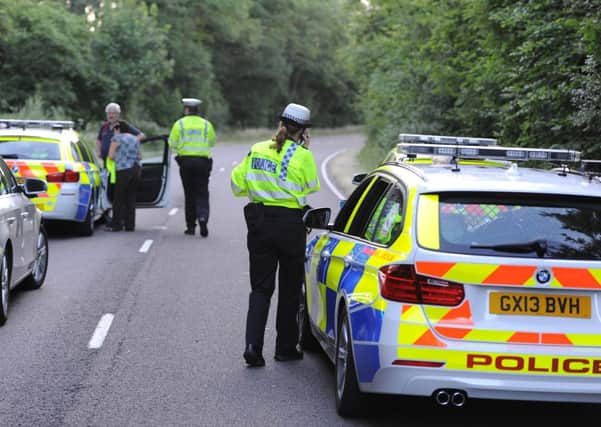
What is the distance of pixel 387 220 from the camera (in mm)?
6352

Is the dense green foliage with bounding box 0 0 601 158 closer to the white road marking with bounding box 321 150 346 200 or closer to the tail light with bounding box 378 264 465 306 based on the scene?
the white road marking with bounding box 321 150 346 200

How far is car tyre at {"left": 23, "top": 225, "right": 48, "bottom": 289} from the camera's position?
36.7 ft

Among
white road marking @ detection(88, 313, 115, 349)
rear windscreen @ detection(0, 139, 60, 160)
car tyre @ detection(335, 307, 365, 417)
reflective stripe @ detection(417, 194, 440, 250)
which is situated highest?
reflective stripe @ detection(417, 194, 440, 250)

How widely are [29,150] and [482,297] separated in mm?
11215

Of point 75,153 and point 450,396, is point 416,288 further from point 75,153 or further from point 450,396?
point 75,153

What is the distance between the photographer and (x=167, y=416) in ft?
21.1

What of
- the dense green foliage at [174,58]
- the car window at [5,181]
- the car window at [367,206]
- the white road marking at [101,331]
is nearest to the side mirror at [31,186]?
the car window at [5,181]

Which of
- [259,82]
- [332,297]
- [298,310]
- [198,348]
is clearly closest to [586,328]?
[332,297]

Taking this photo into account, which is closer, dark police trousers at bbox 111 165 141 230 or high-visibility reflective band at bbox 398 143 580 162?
high-visibility reflective band at bbox 398 143 580 162

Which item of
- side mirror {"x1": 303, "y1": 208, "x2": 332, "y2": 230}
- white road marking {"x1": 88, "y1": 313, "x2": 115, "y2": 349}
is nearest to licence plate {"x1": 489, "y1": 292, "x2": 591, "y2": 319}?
side mirror {"x1": 303, "y1": 208, "x2": 332, "y2": 230}

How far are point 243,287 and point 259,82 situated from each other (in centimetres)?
7856

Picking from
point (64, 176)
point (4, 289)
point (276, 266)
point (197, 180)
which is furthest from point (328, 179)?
point (276, 266)

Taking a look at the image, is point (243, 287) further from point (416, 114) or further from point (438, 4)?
point (416, 114)

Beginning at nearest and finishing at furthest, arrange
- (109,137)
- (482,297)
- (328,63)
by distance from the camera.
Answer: (482,297), (109,137), (328,63)
